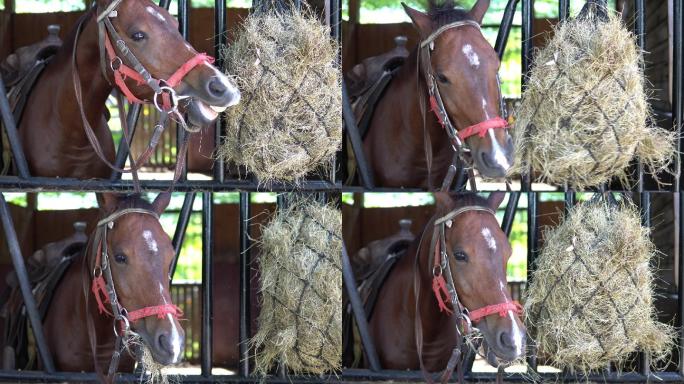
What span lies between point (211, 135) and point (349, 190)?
3.94 feet

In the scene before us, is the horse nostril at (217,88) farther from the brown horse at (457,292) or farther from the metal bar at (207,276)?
the brown horse at (457,292)

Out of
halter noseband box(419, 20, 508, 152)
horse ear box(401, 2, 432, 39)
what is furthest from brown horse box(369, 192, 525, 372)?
horse ear box(401, 2, 432, 39)

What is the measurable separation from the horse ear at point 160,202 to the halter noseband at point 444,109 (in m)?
0.93

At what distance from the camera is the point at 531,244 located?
2.96 m

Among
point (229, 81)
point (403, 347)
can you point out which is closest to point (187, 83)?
point (229, 81)

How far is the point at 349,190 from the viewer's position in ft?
9.05

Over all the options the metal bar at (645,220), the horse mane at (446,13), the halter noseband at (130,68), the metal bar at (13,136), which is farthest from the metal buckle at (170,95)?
the metal bar at (645,220)

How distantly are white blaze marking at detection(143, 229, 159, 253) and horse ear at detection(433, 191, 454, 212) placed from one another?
89cm

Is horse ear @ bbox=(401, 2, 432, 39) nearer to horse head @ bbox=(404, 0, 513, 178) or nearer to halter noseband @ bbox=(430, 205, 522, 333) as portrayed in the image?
horse head @ bbox=(404, 0, 513, 178)

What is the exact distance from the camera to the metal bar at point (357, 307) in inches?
108

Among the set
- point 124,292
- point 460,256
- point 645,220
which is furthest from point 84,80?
point 645,220

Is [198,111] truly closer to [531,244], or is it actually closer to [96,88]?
[96,88]

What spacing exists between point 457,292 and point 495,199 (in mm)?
316

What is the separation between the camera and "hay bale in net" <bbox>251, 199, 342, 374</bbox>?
2961 mm
